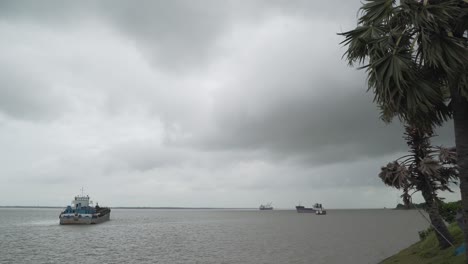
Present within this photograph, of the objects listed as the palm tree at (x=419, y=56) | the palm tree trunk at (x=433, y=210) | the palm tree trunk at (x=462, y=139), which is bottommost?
the palm tree trunk at (x=433, y=210)

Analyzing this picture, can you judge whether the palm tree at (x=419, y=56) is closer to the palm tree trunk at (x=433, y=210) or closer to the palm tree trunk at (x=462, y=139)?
the palm tree trunk at (x=462, y=139)

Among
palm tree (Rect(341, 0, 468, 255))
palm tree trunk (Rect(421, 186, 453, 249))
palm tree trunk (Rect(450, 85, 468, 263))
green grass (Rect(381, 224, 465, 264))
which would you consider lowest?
green grass (Rect(381, 224, 465, 264))

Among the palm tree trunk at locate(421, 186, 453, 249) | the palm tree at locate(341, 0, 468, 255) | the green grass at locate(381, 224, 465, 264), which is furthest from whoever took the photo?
the palm tree trunk at locate(421, 186, 453, 249)

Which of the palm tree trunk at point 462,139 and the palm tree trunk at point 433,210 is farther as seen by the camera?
the palm tree trunk at point 433,210

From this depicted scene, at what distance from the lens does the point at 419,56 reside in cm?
1070

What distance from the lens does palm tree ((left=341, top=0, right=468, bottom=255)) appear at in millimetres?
9531

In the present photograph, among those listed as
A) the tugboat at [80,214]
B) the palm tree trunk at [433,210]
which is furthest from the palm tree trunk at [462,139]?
the tugboat at [80,214]

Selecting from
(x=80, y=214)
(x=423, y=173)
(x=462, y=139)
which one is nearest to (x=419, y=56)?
(x=462, y=139)

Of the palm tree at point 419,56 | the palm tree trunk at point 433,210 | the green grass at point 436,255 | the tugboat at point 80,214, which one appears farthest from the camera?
the tugboat at point 80,214

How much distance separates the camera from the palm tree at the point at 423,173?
16.7m

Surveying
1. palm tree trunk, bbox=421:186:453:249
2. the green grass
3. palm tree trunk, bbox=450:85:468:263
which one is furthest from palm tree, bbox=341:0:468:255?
palm tree trunk, bbox=421:186:453:249

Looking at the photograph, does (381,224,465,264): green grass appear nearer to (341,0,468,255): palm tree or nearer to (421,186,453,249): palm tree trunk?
(421,186,453,249): palm tree trunk

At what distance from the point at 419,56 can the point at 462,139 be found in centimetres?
278

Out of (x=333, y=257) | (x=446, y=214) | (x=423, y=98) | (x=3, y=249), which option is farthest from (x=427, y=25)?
(x=3, y=249)
